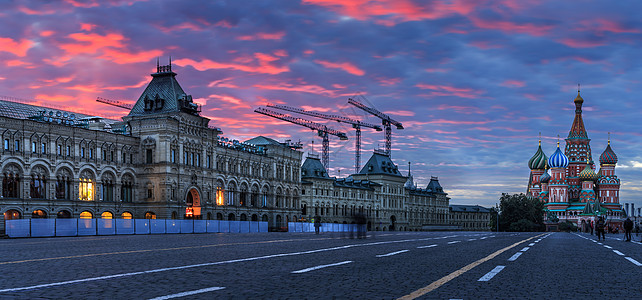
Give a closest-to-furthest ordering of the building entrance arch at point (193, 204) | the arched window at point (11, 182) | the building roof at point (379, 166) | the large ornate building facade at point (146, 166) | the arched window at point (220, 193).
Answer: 1. the arched window at point (11, 182)
2. the large ornate building facade at point (146, 166)
3. the building entrance arch at point (193, 204)
4. the arched window at point (220, 193)
5. the building roof at point (379, 166)

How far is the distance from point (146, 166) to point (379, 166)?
8186 cm

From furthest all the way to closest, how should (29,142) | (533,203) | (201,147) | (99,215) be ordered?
(533,203) → (201,147) → (99,215) → (29,142)

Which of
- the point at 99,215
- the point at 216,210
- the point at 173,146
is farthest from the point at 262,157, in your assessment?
the point at 99,215

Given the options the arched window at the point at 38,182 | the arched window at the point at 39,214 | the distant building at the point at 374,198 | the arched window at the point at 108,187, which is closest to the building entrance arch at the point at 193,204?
the arched window at the point at 108,187

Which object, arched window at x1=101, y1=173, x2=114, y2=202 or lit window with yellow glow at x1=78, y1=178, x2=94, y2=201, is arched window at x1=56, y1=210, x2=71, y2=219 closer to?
lit window with yellow glow at x1=78, y1=178, x2=94, y2=201

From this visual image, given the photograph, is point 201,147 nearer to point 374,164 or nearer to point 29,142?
point 29,142

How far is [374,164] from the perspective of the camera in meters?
150

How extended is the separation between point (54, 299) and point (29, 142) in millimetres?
56761

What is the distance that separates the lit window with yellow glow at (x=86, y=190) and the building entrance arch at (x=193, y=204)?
13301mm

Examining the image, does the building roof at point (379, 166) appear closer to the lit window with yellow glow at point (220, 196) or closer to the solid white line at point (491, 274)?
the lit window with yellow glow at point (220, 196)

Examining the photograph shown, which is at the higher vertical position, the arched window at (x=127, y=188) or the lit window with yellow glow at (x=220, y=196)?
the arched window at (x=127, y=188)

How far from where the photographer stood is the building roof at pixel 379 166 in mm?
149000

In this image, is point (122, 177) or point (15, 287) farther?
point (122, 177)

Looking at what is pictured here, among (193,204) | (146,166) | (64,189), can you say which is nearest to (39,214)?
(64,189)
